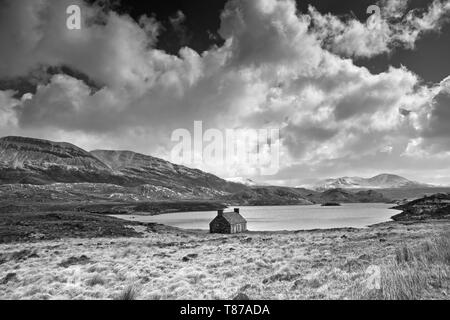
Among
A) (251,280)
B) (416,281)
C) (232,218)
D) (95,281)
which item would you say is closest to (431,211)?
(232,218)

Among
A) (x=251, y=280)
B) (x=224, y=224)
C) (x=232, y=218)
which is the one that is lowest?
(x=224, y=224)

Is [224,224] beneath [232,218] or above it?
beneath

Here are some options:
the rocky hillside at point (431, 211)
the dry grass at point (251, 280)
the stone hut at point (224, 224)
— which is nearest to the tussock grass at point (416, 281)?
the dry grass at point (251, 280)


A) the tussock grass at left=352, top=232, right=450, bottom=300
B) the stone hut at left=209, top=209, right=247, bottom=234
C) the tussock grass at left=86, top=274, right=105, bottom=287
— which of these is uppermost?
the tussock grass at left=352, top=232, right=450, bottom=300

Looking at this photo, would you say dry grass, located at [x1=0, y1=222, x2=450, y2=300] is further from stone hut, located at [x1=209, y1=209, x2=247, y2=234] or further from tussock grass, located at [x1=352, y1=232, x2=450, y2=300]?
stone hut, located at [x1=209, y1=209, x2=247, y2=234]

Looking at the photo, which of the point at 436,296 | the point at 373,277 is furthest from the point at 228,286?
the point at 436,296

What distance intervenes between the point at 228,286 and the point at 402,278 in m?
7.49

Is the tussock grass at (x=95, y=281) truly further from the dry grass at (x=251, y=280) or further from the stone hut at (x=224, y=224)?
the stone hut at (x=224, y=224)

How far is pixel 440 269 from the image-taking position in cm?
1235

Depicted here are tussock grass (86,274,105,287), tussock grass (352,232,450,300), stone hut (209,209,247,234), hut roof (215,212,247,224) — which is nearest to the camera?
tussock grass (352,232,450,300)

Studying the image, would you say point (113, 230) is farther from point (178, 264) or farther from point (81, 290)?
point (81, 290)

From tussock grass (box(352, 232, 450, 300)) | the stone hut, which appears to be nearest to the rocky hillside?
the stone hut

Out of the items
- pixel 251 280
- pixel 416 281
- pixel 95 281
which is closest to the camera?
pixel 416 281

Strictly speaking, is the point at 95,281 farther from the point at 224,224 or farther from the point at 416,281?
the point at 224,224
